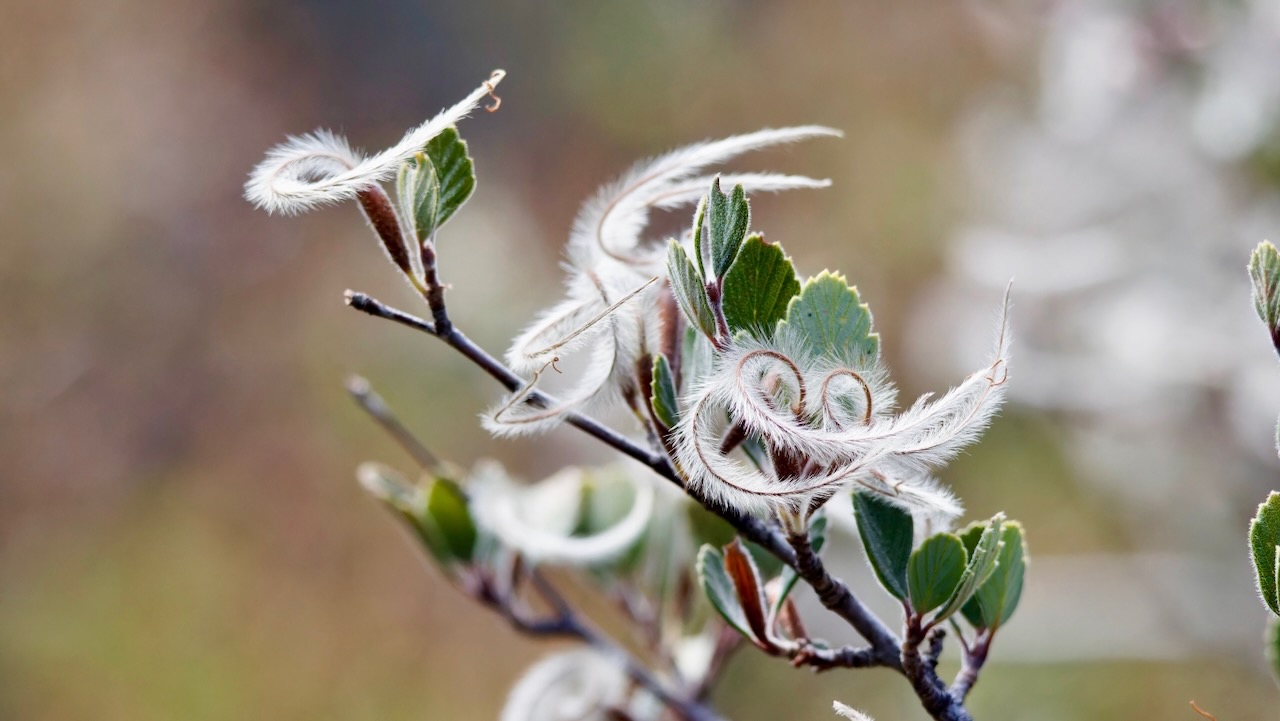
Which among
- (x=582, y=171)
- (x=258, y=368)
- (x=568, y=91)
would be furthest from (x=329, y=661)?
(x=568, y=91)

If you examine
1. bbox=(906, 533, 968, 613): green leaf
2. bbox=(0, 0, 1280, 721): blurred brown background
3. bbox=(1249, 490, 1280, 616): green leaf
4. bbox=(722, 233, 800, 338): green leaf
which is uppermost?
bbox=(0, 0, 1280, 721): blurred brown background

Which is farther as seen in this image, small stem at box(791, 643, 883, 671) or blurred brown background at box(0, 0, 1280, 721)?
blurred brown background at box(0, 0, 1280, 721)

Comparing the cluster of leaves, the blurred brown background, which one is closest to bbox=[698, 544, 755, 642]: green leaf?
the cluster of leaves

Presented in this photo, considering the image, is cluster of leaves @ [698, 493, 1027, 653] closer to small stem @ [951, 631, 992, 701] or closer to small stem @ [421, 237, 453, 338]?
small stem @ [951, 631, 992, 701]

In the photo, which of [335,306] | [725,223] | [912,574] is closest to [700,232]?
[725,223]

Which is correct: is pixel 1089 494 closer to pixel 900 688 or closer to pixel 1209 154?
pixel 900 688

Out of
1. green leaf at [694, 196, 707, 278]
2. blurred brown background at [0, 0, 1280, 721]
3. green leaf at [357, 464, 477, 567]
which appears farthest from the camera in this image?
blurred brown background at [0, 0, 1280, 721]

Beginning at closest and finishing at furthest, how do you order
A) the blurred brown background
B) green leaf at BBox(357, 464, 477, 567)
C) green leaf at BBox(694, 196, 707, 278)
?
green leaf at BBox(694, 196, 707, 278) < green leaf at BBox(357, 464, 477, 567) < the blurred brown background

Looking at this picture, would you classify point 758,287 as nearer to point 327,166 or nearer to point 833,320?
point 833,320
